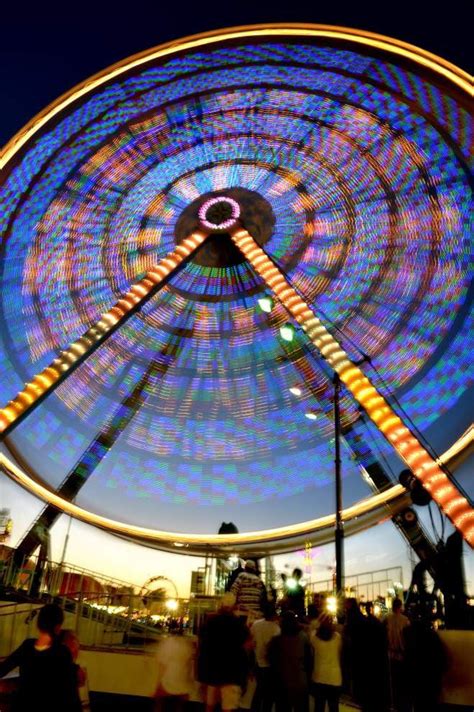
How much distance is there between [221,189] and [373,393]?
799cm

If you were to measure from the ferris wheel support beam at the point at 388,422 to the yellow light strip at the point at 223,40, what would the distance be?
429 centimetres

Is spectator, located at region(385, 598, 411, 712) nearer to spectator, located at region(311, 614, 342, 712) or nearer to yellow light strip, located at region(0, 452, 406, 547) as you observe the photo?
spectator, located at region(311, 614, 342, 712)

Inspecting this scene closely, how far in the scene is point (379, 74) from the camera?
34.1 feet

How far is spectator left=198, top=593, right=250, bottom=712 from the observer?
4.25 m

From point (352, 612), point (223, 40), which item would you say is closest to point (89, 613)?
point (352, 612)

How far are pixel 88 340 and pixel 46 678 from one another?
7.11 m

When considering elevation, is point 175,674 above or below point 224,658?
below

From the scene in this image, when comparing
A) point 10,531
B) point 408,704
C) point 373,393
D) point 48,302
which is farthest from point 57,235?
point 10,531

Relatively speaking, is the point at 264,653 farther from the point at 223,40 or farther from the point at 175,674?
the point at 223,40

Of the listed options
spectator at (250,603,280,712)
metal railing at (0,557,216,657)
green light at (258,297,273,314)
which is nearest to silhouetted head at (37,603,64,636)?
spectator at (250,603,280,712)

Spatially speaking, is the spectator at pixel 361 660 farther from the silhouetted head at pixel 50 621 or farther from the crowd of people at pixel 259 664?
the silhouetted head at pixel 50 621

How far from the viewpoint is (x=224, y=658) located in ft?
14.0

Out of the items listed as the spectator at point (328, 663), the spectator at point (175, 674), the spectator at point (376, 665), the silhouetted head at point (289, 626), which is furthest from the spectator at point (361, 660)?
the spectator at point (175, 674)

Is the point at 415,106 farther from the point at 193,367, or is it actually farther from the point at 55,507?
the point at 55,507
